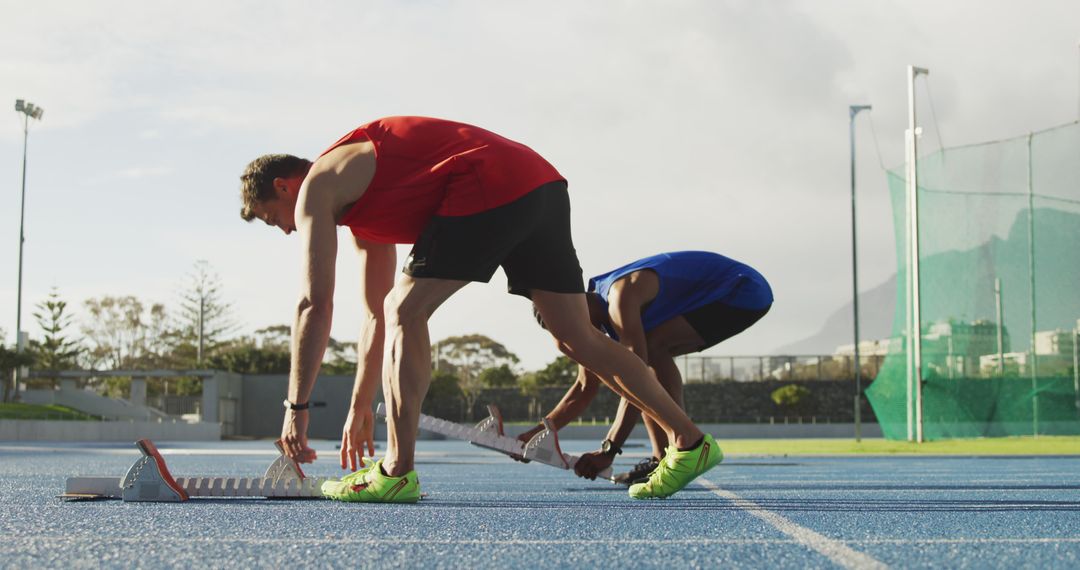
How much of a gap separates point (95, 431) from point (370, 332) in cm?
2749

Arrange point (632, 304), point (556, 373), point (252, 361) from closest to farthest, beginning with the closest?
1. point (632, 304)
2. point (252, 361)
3. point (556, 373)

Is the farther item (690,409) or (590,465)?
(690,409)

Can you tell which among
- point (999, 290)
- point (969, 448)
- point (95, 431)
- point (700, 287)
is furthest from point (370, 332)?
point (95, 431)

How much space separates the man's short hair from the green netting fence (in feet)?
51.8

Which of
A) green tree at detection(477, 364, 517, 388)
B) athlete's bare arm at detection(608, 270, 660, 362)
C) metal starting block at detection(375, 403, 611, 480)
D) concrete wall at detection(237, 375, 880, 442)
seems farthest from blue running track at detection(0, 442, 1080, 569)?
green tree at detection(477, 364, 517, 388)

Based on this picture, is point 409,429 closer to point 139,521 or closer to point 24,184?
point 139,521

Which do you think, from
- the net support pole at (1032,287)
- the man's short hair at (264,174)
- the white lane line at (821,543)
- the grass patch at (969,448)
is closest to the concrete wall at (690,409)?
the net support pole at (1032,287)

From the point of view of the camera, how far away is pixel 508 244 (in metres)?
3.45

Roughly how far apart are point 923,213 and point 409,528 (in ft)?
57.7

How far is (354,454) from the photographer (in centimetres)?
392

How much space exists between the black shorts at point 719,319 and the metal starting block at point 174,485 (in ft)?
6.25

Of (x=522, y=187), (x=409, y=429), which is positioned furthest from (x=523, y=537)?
(x=522, y=187)

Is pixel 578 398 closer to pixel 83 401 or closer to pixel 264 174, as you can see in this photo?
pixel 264 174

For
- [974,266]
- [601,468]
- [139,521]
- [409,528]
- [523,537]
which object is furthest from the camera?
[974,266]
